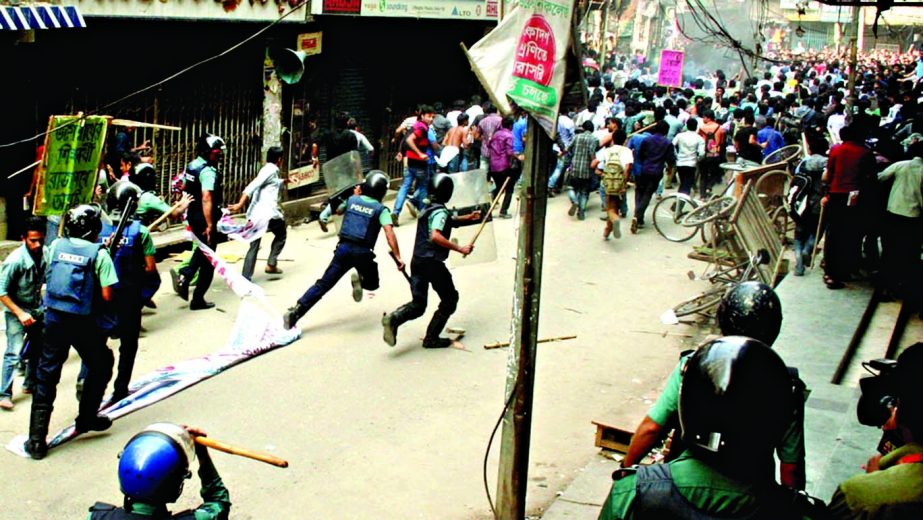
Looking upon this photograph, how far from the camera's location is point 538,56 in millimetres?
5336

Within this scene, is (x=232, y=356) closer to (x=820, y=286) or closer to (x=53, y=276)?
(x=53, y=276)

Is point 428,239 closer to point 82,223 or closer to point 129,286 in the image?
point 129,286

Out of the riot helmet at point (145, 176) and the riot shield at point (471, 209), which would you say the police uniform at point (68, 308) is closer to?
the riot helmet at point (145, 176)

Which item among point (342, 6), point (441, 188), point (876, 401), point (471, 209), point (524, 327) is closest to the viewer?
point (876, 401)

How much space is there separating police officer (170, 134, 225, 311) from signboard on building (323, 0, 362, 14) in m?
5.20

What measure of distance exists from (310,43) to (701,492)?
13437mm

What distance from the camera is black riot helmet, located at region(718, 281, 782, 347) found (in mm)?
Result: 4141

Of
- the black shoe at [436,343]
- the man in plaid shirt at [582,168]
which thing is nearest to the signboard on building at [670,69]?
the man in plaid shirt at [582,168]

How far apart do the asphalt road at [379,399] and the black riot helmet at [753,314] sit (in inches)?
110

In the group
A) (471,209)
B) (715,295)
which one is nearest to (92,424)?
(471,209)

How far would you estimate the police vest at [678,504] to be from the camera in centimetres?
276

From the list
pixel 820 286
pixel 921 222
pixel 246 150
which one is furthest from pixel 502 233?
pixel 921 222

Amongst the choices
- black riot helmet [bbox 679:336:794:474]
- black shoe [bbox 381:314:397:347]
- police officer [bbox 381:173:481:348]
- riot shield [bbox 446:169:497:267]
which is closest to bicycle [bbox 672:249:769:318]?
riot shield [bbox 446:169:497:267]

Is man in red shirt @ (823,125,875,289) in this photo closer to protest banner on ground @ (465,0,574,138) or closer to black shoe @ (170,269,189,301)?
protest banner on ground @ (465,0,574,138)
